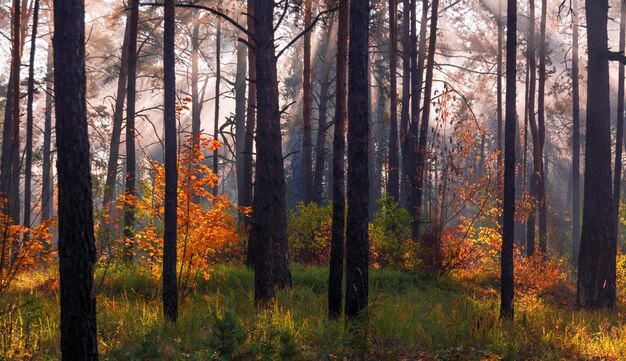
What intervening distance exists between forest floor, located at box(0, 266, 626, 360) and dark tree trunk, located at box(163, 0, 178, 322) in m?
0.38

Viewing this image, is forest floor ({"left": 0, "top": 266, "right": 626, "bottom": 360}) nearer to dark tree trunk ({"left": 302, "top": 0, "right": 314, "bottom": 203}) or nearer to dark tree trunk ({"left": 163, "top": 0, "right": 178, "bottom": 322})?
dark tree trunk ({"left": 163, "top": 0, "right": 178, "bottom": 322})

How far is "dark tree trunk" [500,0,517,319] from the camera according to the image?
10.2m

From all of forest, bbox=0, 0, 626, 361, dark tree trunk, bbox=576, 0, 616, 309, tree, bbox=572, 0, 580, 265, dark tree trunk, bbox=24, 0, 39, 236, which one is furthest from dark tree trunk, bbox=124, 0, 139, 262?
tree, bbox=572, 0, 580, 265

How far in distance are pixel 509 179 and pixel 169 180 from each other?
5908mm

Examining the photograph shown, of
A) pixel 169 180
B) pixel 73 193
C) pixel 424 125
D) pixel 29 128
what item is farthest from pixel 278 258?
pixel 424 125

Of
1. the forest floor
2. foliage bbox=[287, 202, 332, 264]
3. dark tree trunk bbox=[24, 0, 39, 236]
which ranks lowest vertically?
the forest floor

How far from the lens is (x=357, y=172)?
807 cm

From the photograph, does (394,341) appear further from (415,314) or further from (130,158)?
(130,158)

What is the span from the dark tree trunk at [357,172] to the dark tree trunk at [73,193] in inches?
151

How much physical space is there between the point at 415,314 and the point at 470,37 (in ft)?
65.9

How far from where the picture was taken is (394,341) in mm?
7523

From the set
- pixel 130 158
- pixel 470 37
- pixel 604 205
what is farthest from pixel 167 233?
pixel 470 37

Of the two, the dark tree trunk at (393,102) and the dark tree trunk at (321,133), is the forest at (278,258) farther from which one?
the dark tree trunk at (321,133)

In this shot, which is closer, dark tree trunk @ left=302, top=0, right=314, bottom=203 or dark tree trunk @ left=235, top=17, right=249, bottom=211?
dark tree trunk @ left=302, top=0, right=314, bottom=203
